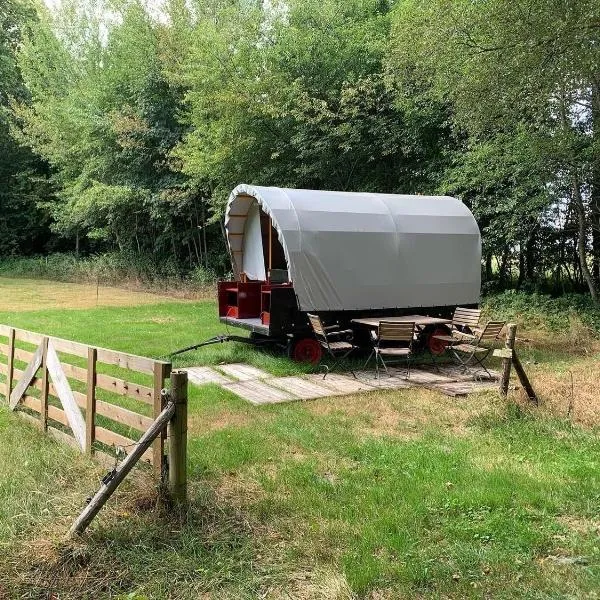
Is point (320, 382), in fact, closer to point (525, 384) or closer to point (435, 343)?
point (525, 384)

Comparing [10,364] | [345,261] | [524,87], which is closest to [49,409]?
[10,364]

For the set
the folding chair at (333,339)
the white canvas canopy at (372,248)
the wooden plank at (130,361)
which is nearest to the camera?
the wooden plank at (130,361)

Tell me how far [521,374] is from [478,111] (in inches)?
243

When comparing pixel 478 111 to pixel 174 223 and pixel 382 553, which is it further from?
pixel 174 223

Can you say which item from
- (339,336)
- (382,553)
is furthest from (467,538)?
(339,336)

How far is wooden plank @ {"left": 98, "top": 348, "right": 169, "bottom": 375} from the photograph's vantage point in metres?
4.19

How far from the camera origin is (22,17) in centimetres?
3762

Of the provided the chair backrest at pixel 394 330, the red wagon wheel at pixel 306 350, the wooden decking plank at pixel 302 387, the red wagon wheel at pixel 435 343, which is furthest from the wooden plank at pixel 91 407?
the red wagon wheel at pixel 435 343

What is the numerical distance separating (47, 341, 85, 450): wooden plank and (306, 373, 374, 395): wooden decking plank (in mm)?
3773

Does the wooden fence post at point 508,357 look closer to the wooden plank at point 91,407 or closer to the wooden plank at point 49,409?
the wooden plank at point 91,407

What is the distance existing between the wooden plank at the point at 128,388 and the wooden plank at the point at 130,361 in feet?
0.40

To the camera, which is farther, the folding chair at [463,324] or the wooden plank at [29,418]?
the folding chair at [463,324]

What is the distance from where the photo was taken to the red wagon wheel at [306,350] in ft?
32.6

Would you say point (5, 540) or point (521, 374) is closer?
point (5, 540)
